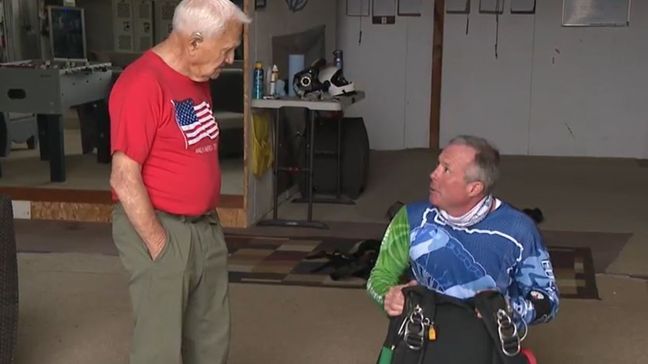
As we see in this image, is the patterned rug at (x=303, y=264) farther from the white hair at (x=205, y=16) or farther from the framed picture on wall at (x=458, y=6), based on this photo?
the framed picture on wall at (x=458, y=6)

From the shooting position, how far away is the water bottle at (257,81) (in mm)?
5324

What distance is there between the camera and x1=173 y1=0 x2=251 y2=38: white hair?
7.41ft

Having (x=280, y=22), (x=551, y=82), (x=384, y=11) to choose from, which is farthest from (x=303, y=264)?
(x=551, y=82)

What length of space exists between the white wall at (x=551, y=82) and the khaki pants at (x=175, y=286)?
595 centimetres

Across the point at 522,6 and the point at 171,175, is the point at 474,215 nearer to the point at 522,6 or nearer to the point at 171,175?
the point at 171,175

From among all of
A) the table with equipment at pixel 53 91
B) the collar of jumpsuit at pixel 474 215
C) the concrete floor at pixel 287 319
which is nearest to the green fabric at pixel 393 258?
the collar of jumpsuit at pixel 474 215

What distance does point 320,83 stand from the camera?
5766mm

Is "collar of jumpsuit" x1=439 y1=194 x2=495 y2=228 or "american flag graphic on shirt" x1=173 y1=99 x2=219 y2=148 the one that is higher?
"american flag graphic on shirt" x1=173 y1=99 x2=219 y2=148

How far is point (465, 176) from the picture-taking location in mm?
2158

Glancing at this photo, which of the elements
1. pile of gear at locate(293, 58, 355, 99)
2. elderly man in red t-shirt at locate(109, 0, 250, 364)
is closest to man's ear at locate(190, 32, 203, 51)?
elderly man in red t-shirt at locate(109, 0, 250, 364)

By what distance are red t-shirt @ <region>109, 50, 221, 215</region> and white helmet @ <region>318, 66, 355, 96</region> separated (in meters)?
3.34

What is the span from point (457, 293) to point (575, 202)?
4.30 m

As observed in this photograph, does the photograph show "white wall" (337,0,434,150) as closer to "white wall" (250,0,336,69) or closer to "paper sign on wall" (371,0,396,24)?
"paper sign on wall" (371,0,396,24)

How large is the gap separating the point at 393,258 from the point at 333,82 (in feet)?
12.0
